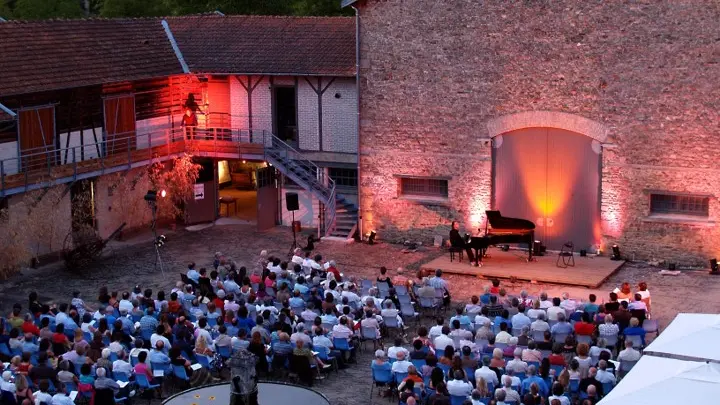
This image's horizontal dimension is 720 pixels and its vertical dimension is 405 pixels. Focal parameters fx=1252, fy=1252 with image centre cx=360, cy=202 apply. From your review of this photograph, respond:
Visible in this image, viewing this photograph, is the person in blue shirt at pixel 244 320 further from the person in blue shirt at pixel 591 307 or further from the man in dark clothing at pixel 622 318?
the man in dark clothing at pixel 622 318

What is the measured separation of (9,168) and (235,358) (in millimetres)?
16747

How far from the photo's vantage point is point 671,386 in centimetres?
Answer: 1703

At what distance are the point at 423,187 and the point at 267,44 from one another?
7030 millimetres

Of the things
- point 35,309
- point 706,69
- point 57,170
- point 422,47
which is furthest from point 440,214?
point 35,309

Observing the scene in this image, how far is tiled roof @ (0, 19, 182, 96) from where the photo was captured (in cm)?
3244

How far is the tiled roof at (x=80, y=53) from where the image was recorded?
32.4 meters

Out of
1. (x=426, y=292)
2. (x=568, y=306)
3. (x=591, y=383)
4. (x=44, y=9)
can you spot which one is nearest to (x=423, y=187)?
(x=426, y=292)

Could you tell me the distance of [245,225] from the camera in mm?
37938

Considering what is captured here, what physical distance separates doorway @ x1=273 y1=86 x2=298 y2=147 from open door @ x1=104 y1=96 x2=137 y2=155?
424 centimetres

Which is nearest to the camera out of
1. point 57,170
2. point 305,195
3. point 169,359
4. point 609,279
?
point 169,359

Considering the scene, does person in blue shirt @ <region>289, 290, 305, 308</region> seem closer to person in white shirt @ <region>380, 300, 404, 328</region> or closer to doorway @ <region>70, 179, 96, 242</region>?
person in white shirt @ <region>380, 300, 404, 328</region>

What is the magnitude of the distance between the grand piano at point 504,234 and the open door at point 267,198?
8.02 metres

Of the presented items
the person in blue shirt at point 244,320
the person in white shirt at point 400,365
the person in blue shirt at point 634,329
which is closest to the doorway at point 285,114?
the person in blue shirt at point 244,320

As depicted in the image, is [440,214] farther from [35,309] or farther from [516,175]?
[35,309]
